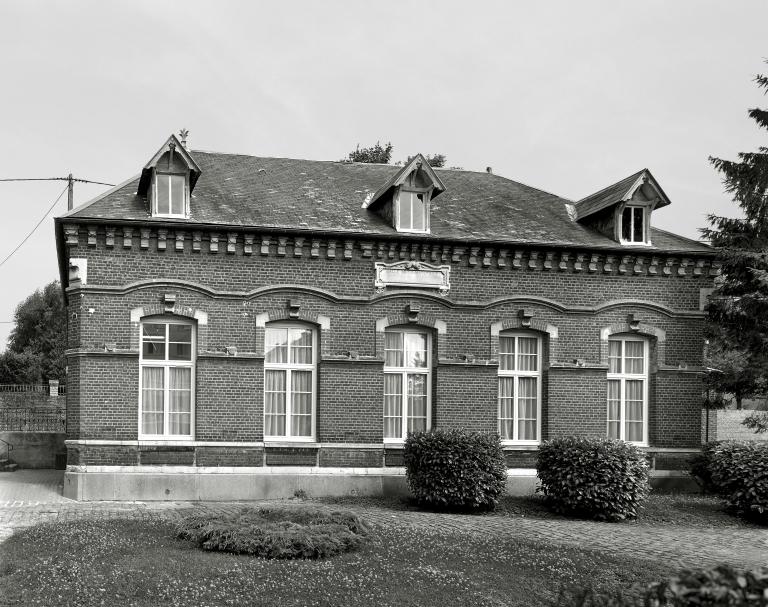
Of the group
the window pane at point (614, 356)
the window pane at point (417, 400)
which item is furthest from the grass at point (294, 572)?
the window pane at point (614, 356)

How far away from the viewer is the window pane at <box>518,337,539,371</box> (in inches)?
774

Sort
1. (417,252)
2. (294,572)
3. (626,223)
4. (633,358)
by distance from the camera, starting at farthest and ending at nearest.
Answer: (626,223), (633,358), (417,252), (294,572)

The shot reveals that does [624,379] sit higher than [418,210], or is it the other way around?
[418,210]

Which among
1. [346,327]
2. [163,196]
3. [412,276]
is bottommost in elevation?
[346,327]

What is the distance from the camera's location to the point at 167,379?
17.9m

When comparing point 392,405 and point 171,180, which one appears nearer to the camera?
point 171,180

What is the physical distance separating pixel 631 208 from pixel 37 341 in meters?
76.5

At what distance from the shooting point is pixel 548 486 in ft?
54.3

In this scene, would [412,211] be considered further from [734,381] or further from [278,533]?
[278,533]

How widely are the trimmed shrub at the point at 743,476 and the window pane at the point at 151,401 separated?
36.2ft

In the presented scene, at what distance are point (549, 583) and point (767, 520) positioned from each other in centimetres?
780

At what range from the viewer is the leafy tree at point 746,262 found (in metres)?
19.8

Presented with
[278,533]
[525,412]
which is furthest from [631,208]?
[278,533]

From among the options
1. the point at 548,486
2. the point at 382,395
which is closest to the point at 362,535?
the point at 548,486
